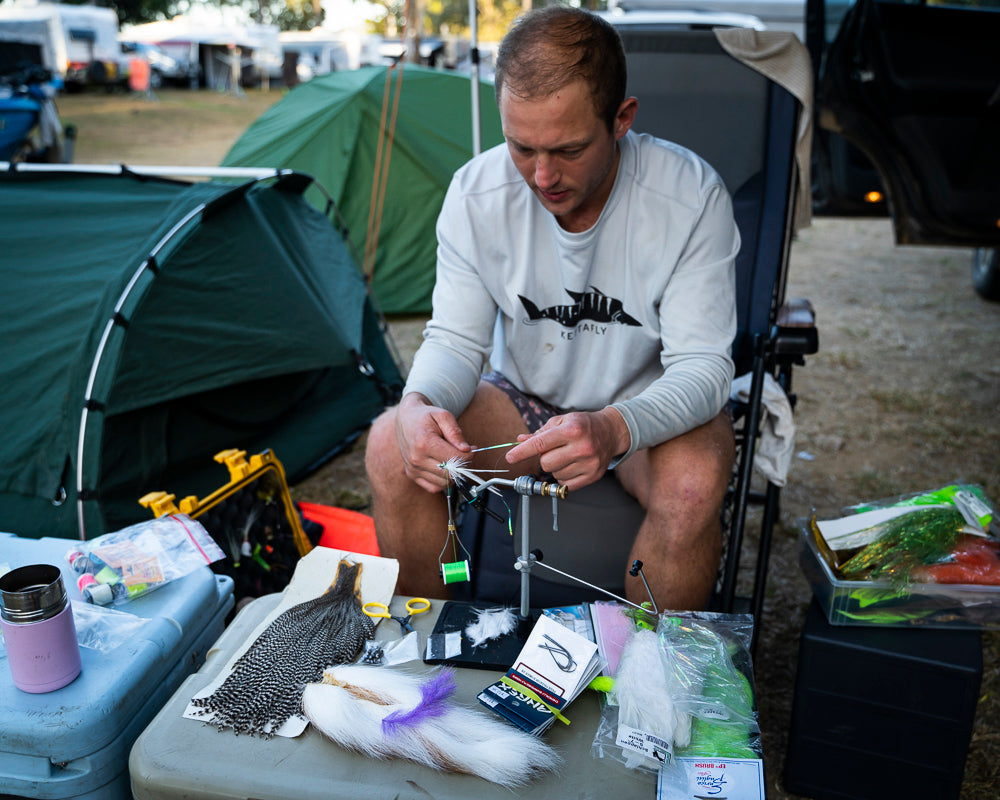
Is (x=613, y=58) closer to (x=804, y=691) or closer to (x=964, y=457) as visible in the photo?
(x=804, y=691)

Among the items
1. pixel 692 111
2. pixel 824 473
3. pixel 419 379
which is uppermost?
pixel 692 111

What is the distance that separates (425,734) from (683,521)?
716 millimetres

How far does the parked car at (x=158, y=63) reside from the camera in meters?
28.7

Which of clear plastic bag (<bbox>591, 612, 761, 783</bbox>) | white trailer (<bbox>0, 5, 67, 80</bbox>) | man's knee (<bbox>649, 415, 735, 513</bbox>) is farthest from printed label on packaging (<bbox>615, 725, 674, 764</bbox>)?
white trailer (<bbox>0, 5, 67, 80</bbox>)

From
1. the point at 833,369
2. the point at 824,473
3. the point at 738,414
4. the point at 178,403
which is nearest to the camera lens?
the point at 738,414

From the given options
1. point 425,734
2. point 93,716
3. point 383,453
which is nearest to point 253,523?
point 383,453

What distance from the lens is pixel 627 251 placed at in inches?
77.8

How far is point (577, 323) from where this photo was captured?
6.70 feet

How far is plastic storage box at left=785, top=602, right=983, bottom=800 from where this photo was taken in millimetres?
1660

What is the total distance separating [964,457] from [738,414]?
6.23 ft

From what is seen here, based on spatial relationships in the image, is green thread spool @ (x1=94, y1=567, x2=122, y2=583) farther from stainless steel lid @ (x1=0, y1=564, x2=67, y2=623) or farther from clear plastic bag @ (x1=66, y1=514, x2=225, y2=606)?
stainless steel lid @ (x1=0, y1=564, x2=67, y2=623)

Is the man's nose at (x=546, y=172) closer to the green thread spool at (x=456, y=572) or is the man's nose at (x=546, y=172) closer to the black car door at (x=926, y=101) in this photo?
the green thread spool at (x=456, y=572)

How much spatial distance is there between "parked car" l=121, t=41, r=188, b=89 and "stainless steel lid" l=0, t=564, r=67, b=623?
99.7 feet

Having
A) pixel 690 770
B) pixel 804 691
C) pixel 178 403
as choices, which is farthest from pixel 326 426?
pixel 690 770
